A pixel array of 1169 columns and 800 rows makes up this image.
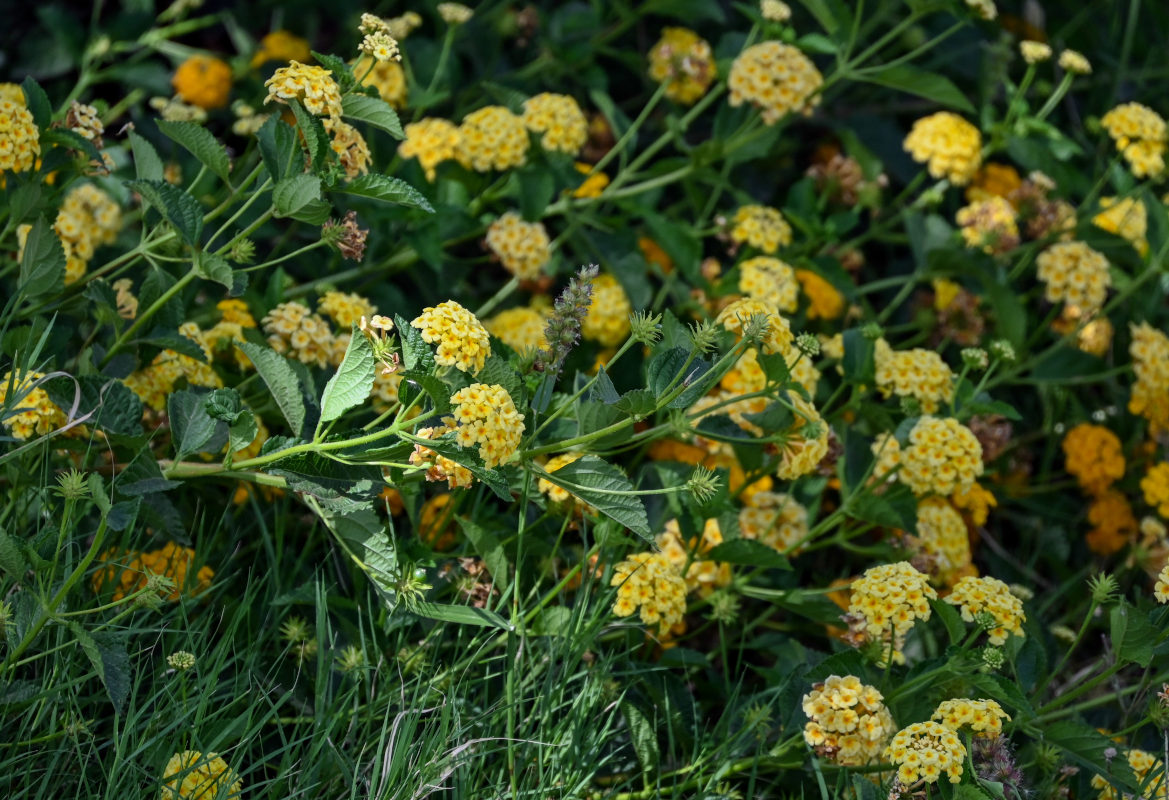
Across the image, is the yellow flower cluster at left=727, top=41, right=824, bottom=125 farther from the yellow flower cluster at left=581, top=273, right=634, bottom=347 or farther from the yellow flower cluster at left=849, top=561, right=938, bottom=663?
the yellow flower cluster at left=849, top=561, right=938, bottom=663

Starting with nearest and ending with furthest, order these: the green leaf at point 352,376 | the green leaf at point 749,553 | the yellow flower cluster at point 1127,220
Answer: the green leaf at point 352,376 → the green leaf at point 749,553 → the yellow flower cluster at point 1127,220

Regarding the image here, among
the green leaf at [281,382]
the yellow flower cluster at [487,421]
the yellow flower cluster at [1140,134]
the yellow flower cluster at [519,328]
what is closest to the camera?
the yellow flower cluster at [487,421]

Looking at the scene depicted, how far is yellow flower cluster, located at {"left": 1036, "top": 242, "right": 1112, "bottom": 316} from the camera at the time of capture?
302 centimetres

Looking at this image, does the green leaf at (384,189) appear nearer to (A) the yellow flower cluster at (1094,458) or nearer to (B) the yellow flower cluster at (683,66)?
(B) the yellow flower cluster at (683,66)

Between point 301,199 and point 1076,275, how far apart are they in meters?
1.94

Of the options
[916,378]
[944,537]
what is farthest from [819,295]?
[944,537]

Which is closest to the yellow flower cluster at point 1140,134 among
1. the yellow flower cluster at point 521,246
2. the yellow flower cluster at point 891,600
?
the yellow flower cluster at point 521,246

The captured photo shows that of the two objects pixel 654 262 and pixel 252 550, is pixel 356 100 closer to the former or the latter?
pixel 252 550

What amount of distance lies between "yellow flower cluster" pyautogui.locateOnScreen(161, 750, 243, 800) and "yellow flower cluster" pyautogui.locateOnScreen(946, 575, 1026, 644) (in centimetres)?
115

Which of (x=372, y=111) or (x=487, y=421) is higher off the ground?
(x=372, y=111)

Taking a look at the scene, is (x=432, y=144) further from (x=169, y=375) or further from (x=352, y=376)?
(x=352, y=376)

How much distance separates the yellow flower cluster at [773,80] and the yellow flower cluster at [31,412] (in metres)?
1.60

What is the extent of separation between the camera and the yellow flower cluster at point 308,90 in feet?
6.21

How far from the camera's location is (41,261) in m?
2.11
